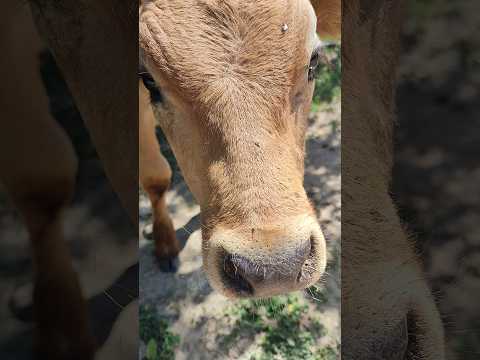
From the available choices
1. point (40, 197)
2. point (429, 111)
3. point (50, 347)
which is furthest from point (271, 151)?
point (50, 347)

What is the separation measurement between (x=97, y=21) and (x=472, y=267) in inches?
41.0

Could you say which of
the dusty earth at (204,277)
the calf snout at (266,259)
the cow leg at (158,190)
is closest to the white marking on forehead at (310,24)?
the calf snout at (266,259)

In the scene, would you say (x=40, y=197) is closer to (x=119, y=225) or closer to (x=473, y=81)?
(x=119, y=225)

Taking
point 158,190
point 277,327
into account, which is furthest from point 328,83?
point 277,327

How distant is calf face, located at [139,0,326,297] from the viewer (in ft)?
4.88

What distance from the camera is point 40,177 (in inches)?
40.5

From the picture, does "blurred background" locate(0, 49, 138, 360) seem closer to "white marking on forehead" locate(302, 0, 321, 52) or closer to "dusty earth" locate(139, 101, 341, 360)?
"white marking on forehead" locate(302, 0, 321, 52)

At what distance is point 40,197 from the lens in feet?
3.39

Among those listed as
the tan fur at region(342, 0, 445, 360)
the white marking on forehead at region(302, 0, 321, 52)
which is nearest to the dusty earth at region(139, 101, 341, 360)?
the white marking on forehead at region(302, 0, 321, 52)

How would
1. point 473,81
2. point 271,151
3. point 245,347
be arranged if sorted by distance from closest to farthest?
point 473,81 → point 271,151 → point 245,347

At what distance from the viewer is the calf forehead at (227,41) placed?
1637mm

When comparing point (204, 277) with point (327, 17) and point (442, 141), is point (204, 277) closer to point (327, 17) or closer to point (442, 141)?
point (327, 17)

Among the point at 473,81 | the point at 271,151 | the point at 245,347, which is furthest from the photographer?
the point at 245,347

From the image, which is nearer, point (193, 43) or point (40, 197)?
point (40, 197)
